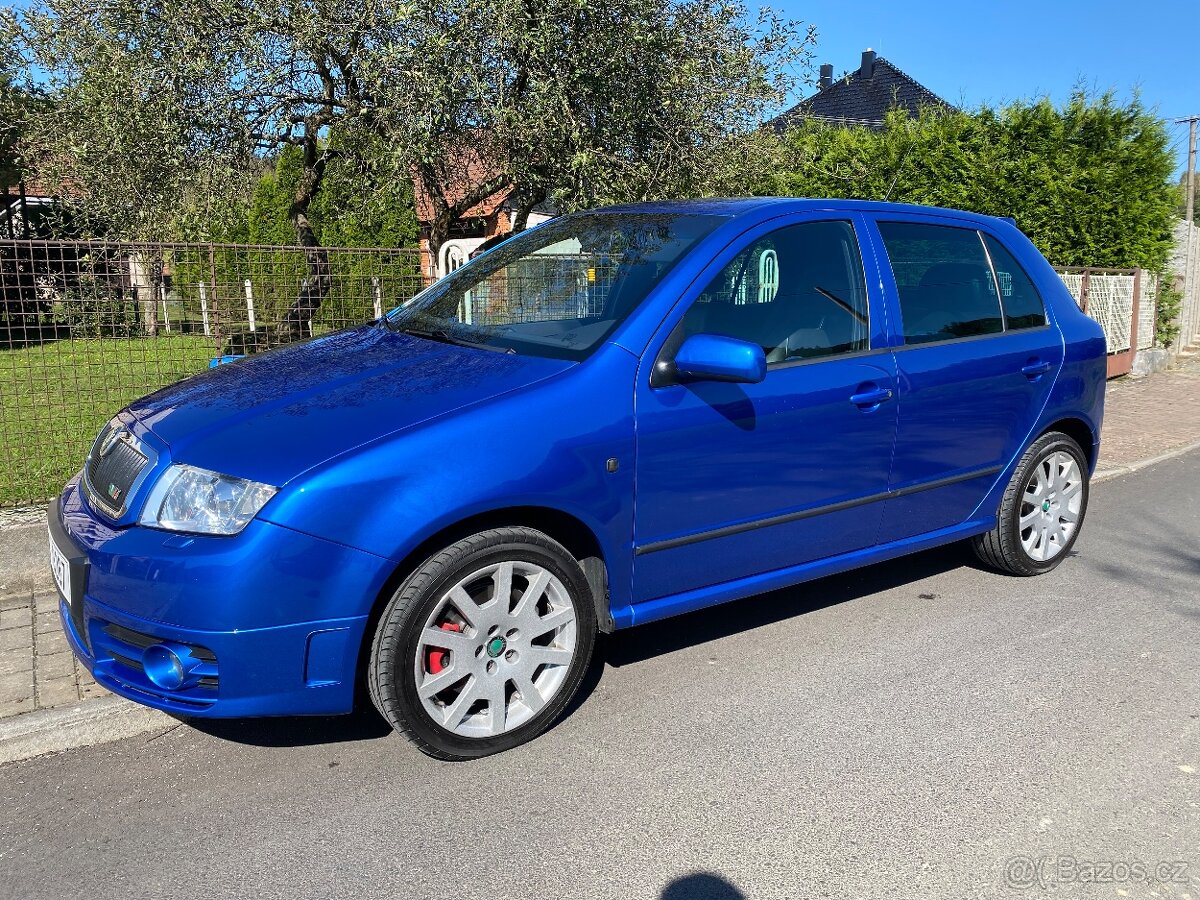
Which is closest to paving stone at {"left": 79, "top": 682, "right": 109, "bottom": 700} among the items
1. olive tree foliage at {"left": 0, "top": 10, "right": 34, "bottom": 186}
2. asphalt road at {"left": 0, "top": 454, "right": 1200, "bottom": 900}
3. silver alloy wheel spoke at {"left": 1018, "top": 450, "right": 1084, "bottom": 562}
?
asphalt road at {"left": 0, "top": 454, "right": 1200, "bottom": 900}

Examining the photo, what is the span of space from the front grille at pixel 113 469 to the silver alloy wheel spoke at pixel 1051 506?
3924 mm

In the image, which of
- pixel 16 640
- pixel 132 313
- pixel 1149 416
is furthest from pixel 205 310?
pixel 1149 416

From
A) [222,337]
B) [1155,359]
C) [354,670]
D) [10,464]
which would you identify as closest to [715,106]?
[222,337]

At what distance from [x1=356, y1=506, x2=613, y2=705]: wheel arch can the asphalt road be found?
44cm

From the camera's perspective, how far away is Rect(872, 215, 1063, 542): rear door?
160 inches

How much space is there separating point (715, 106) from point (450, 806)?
638 centimetres

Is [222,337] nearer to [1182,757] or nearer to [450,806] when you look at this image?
[450,806]

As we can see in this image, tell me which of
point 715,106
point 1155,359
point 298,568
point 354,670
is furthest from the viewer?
point 1155,359

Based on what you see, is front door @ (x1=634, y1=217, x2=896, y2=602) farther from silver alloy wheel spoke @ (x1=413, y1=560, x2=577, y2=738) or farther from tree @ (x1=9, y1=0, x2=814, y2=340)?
tree @ (x1=9, y1=0, x2=814, y2=340)

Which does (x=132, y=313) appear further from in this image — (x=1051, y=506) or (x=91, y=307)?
(x=1051, y=506)

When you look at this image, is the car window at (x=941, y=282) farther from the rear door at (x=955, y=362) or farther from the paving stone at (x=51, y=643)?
the paving stone at (x=51, y=643)

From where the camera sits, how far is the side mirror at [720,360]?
3.21 meters

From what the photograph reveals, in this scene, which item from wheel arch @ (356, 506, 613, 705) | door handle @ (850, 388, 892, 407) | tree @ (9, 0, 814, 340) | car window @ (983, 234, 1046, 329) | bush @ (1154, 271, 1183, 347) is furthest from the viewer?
bush @ (1154, 271, 1183, 347)

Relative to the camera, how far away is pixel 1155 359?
44.9 ft
